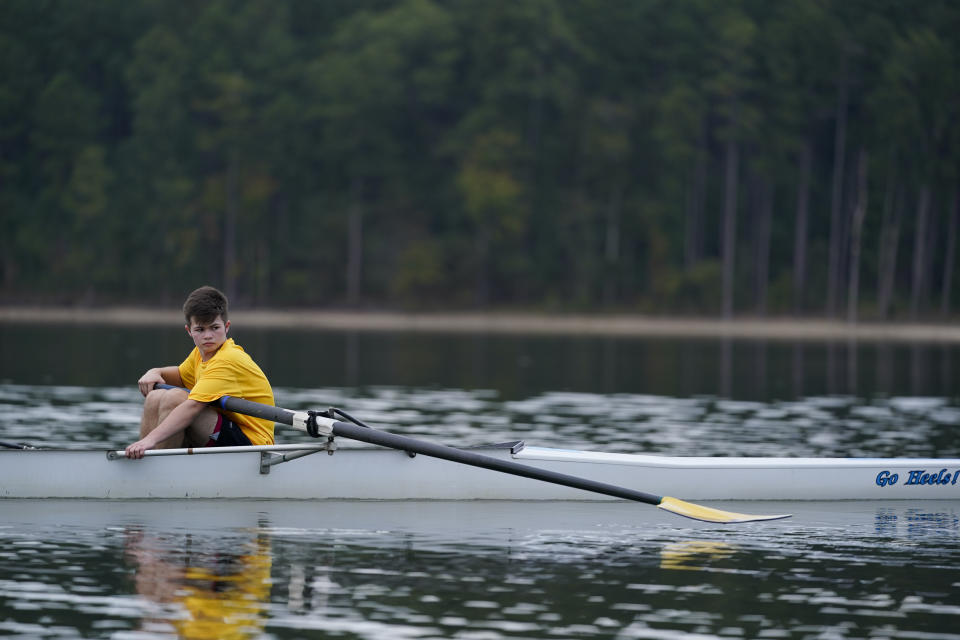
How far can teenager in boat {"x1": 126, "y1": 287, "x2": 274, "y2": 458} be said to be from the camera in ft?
41.2

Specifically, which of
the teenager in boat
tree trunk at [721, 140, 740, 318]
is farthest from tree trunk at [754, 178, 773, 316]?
the teenager in boat

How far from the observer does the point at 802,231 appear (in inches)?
3009

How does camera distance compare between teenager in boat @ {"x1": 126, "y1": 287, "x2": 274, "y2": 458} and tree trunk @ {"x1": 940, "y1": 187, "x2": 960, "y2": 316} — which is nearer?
teenager in boat @ {"x1": 126, "y1": 287, "x2": 274, "y2": 458}

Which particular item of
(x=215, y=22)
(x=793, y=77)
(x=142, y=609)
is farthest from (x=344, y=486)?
(x=215, y=22)

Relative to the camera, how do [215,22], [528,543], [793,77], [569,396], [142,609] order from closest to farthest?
[142,609] < [528,543] < [569,396] < [793,77] < [215,22]

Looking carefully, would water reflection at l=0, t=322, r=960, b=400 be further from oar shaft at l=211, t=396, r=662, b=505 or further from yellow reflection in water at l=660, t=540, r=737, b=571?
yellow reflection in water at l=660, t=540, r=737, b=571

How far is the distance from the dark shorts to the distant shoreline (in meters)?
56.6

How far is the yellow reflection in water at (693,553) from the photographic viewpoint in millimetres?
11398

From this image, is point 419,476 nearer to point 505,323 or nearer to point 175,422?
point 175,422

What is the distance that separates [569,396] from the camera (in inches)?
1136

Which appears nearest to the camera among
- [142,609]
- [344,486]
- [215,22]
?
[142,609]

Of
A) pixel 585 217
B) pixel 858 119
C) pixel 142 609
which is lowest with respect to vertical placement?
pixel 142 609

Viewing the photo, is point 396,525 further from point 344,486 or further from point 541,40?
point 541,40

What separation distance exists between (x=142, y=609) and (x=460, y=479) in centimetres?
482
